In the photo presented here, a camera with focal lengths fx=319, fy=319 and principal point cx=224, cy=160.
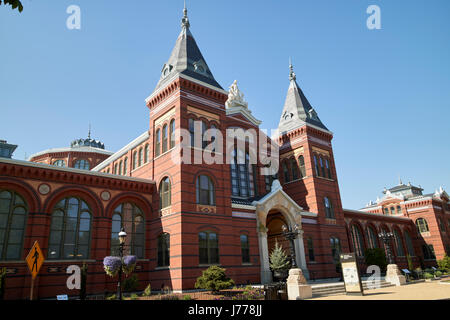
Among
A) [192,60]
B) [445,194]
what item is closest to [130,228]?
[192,60]

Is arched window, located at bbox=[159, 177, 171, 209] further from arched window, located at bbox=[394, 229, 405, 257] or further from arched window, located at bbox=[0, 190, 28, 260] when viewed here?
arched window, located at bbox=[394, 229, 405, 257]

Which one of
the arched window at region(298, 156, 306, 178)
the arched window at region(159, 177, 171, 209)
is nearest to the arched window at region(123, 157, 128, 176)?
the arched window at region(159, 177, 171, 209)

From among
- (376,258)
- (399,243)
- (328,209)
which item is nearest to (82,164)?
(328,209)

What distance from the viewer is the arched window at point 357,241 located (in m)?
41.3

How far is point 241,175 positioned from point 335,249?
1313 centimetres

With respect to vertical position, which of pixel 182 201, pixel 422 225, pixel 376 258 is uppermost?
pixel 422 225

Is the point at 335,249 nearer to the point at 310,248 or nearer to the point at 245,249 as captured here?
the point at 310,248

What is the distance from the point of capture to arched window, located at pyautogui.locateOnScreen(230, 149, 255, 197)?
3127 cm

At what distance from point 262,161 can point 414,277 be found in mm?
20355

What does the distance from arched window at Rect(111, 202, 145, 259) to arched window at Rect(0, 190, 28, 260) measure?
5.92 meters

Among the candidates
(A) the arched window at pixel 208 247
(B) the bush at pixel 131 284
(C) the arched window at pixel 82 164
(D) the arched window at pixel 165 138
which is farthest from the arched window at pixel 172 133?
(C) the arched window at pixel 82 164

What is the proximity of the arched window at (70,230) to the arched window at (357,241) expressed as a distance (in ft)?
108

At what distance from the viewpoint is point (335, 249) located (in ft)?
112
